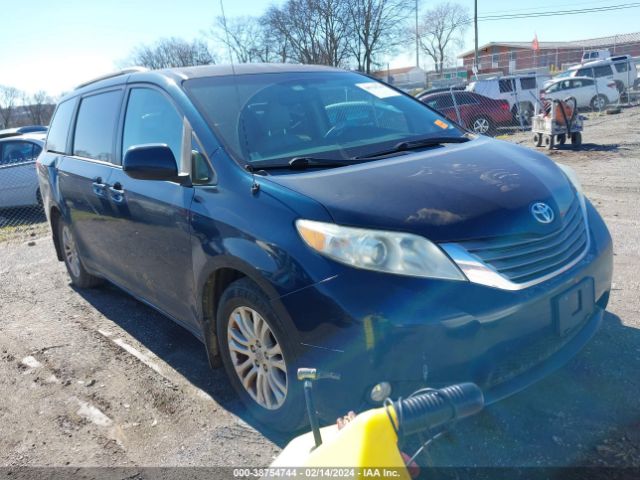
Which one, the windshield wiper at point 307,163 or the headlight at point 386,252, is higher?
the windshield wiper at point 307,163

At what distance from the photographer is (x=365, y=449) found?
1440 mm

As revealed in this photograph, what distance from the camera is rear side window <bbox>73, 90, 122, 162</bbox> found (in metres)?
4.14

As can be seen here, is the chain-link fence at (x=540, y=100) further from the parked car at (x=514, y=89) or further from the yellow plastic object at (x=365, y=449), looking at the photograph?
the yellow plastic object at (x=365, y=449)

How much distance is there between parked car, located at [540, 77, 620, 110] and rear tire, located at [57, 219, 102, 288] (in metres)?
20.6

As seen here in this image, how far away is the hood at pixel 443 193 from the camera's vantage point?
238cm

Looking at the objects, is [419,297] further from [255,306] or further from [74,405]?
[74,405]

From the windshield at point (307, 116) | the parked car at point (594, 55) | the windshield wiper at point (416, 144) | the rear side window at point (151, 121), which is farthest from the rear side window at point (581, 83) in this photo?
the rear side window at point (151, 121)

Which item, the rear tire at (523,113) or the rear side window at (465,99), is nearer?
the rear side window at (465,99)

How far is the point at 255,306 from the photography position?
103 inches

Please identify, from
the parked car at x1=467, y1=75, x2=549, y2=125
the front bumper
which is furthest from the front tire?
the parked car at x1=467, y1=75, x2=549, y2=125

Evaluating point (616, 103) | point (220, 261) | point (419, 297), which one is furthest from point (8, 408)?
point (616, 103)

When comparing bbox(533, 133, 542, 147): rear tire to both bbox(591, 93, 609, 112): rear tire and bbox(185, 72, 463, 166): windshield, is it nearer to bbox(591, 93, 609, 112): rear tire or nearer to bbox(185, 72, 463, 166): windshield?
bbox(185, 72, 463, 166): windshield

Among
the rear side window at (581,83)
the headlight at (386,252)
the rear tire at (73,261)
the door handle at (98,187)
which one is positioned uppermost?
the door handle at (98,187)

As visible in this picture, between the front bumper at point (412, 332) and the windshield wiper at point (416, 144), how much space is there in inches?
41.6
